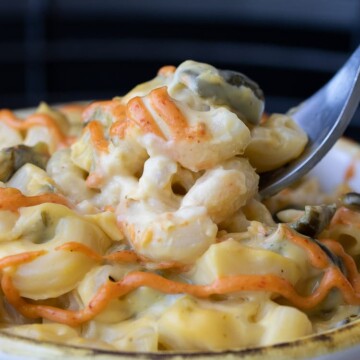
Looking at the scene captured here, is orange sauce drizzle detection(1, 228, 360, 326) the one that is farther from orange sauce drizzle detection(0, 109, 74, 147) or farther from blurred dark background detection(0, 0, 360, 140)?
blurred dark background detection(0, 0, 360, 140)

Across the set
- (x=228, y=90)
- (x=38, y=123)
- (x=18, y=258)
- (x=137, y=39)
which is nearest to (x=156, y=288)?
(x=18, y=258)

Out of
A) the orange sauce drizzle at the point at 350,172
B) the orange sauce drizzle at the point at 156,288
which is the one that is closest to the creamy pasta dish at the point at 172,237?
the orange sauce drizzle at the point at 156,288

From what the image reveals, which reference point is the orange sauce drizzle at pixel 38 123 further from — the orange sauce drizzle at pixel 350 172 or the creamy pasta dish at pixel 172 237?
the orange sauce drizzle at pixel 350 172

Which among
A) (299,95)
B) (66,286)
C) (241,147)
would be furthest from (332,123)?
(299,95)

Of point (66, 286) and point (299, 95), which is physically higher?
point (66, 286)

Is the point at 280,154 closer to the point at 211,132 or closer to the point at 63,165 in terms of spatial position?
the point at 211,132

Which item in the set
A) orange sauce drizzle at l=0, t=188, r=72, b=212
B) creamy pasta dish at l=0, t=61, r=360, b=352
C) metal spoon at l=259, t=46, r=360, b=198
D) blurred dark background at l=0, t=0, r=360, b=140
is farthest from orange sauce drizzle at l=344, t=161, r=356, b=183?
blurred dark background at l=0, t=0, r=360, b=140
